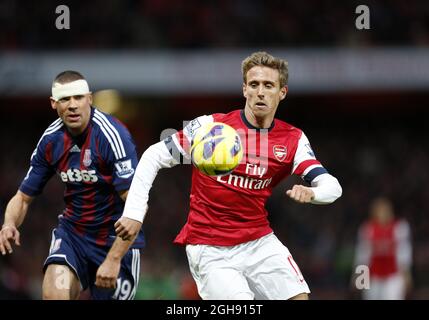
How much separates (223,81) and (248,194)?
11.5m

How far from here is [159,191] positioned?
727 inches

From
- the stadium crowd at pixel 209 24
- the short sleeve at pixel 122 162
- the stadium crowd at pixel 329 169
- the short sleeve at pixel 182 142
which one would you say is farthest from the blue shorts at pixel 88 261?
the stadium crowd at pixel 209 24

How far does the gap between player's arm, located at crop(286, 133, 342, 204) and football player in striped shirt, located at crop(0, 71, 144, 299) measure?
1.27 meters

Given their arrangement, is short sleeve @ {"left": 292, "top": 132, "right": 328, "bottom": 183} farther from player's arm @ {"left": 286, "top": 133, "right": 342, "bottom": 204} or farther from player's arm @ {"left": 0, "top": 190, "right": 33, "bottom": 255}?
player's arm @ {"left": 0, "top": 190, "right": 33, "bottom": 255}

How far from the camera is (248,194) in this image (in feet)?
20.2

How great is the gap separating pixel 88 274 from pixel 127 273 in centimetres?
31

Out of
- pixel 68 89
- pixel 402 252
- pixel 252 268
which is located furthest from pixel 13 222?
pixel 402 252

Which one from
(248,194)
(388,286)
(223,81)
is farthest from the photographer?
(223,81)

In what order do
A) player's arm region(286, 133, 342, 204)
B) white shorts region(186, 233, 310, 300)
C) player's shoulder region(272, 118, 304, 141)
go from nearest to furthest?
1. player's arm region(286, 133, 342, 204)
2. white shorts region(186, 233, 310, 300)
3. player's shoulder region(272, 118, 304, 141)

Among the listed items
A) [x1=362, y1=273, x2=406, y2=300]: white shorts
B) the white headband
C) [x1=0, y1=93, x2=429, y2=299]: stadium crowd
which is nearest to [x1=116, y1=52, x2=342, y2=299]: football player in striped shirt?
the white headband

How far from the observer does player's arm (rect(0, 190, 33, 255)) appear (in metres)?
6.47

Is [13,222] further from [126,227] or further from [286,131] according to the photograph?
[286,131]

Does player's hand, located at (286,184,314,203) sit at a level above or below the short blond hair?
below
